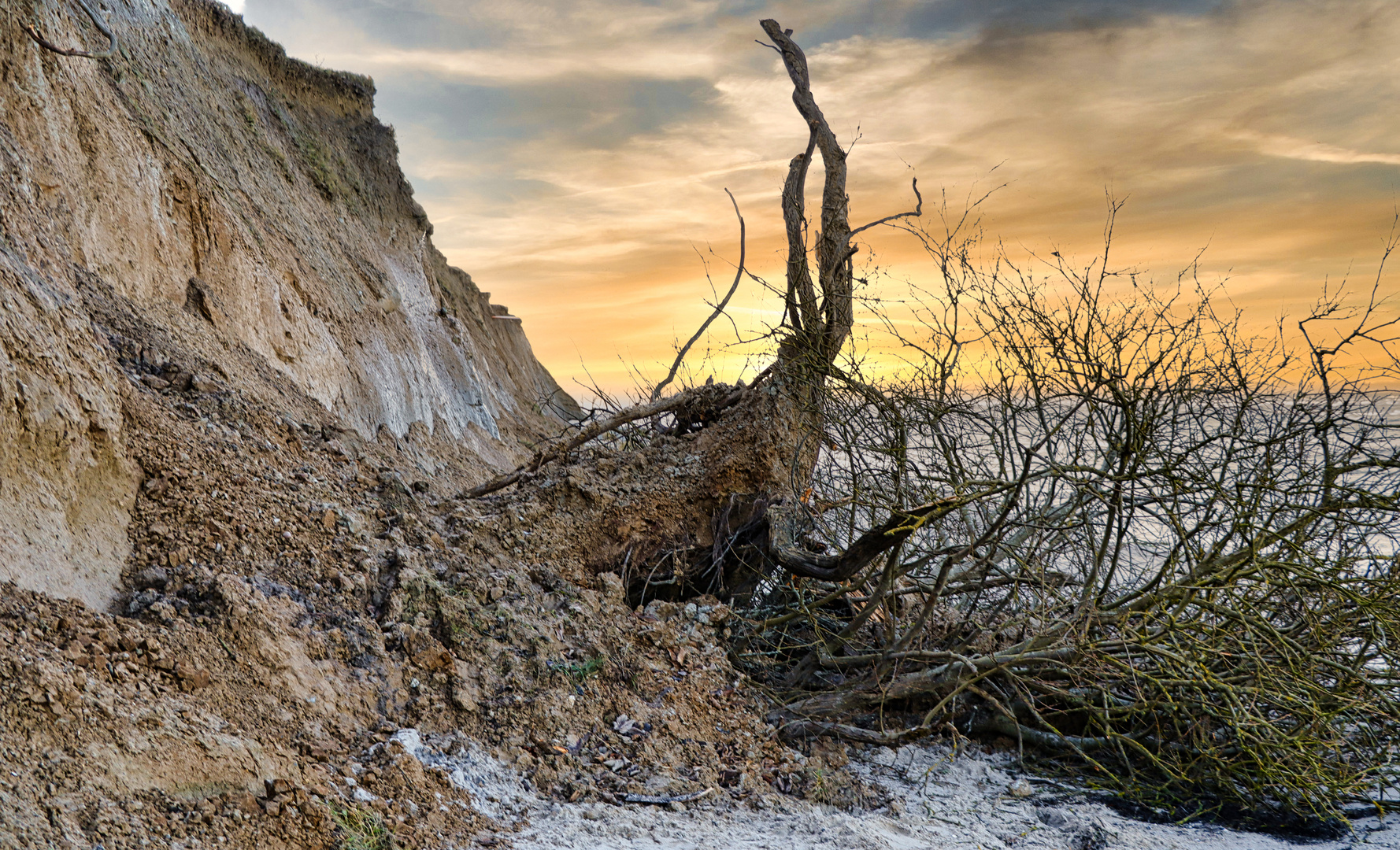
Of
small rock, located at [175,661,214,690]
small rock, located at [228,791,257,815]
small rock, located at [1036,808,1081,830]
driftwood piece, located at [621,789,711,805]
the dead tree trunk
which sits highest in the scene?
the dead tree trunk

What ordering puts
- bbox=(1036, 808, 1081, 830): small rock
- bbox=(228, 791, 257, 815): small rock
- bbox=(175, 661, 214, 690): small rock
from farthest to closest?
1. bbox=(1036, 808, 1081, 830): small rock
2. bbox=(175, 661, 214, 690): small rock
3. bbox=(228, 791, 257, 815): small rock

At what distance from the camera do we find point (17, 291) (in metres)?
4.07

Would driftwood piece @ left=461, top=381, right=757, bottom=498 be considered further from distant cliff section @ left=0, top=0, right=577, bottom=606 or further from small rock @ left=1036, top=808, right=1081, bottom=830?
small rock @ left=1036, top=808, right=1081, bottom=830

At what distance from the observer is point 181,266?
7629 millimetres

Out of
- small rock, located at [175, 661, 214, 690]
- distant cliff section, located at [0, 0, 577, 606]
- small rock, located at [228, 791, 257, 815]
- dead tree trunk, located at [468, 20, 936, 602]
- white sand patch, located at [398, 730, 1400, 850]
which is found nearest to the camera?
small rock, located at [228, 791, 257, 815]

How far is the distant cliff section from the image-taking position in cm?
395

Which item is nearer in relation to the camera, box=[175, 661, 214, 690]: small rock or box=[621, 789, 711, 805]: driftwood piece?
box=[175, 661, 214, 690]: small rock

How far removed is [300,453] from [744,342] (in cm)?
307

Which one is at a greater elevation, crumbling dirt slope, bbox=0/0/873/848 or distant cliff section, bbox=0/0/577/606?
distant cliff section, bbox=0/0/577/606

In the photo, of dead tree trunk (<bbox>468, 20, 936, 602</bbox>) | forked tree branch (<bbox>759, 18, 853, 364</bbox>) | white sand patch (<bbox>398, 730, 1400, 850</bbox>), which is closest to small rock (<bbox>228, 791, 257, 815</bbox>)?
white sand patch (<bbox>398, 730, 1400, 850</bbox>)

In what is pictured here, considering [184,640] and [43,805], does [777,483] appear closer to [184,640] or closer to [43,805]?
[184,640]

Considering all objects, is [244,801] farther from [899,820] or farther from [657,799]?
[899,820]

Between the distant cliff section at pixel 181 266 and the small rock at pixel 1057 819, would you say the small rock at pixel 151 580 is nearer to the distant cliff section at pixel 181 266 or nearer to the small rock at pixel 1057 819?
the distant cliff section at pixel 181 266

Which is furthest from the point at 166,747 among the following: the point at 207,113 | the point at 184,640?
the point at 207,113
